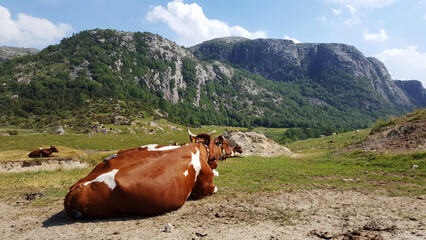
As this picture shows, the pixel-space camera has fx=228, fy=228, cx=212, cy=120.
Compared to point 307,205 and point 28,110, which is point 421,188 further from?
point 28,110

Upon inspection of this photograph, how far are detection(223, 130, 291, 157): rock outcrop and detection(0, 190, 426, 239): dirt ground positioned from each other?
2783cm

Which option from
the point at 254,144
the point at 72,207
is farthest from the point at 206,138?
the point at 254,144

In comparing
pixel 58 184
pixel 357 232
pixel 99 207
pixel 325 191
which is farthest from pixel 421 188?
pixel 58 184

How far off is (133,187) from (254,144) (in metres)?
32.6

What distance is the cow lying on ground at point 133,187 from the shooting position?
19.9ft

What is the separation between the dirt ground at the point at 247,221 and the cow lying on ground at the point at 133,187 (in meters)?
0.28

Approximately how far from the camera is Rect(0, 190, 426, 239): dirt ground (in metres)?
5.25

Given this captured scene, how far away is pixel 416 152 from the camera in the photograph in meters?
18.0

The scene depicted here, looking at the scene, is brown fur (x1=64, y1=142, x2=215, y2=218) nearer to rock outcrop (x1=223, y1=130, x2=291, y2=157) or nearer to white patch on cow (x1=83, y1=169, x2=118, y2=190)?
white patch on cow (x1=83, y1=169, x2=118, y2=190)

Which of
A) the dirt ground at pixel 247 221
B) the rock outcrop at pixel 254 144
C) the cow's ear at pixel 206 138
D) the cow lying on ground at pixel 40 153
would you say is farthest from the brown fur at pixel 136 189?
the rock outcrop at pixel 254 144

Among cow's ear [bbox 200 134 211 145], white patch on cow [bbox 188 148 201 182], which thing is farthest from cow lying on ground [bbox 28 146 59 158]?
white patch on cow [bbox 188 148 201 182]

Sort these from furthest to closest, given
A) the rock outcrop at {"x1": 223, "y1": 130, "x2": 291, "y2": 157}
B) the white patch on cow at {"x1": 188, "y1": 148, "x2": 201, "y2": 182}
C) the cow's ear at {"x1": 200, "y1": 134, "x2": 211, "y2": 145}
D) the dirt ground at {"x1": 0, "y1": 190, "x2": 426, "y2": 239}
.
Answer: the rock outcrop at {"x1": 223, "y1": 130, "x2": 291, "y2": 157}, the cow's ear at {"x1": 200, "y1": 134, "x2": 211, "y2": 145}, the white patch on cow at {"x1": 188, "y1": 148, "x2": 201, "y2": 182}, the dirt ground at {"x1": 0, "y1": 190, "x2": 426, "y2": 239}

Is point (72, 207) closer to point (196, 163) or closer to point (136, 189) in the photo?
point (136, 189)

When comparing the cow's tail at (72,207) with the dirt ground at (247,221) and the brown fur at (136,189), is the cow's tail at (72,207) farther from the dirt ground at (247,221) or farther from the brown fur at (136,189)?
the dirt ground at (247,221)
